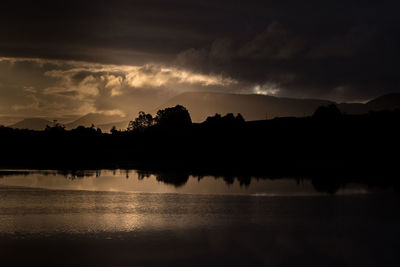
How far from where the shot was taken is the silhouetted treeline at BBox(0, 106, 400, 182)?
132438 millimetres

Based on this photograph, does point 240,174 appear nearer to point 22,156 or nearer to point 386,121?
point 386,121

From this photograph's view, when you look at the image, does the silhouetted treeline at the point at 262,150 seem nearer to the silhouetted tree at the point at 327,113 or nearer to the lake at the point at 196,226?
the silhouetted tree at the point at 327,113

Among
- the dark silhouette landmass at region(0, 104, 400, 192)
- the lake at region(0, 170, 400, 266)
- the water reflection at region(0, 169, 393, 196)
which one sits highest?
the dark silhouette landmass at region(0, 104, 400, 192)

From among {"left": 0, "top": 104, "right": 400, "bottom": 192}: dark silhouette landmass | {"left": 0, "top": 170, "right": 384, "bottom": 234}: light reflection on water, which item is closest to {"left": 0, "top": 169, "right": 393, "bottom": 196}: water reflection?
{"left": 0, "top": 170, "right": 384, "bottom": 234}: light reflection on water

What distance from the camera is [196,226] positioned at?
151 feet

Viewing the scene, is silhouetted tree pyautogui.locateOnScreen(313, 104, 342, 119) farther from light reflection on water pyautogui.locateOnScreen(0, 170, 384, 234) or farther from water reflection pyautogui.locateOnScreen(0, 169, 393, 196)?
light reflection on water pyautogui.locateOnScreen(0, 170, 384, 234)

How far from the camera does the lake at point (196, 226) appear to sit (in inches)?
1387

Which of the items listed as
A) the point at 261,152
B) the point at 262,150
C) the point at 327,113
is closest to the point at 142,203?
the point at 261,152

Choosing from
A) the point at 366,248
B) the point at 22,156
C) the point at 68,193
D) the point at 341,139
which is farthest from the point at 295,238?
the point at 22,156

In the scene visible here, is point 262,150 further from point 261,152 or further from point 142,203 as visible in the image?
point 142,203

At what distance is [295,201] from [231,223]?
20340mm

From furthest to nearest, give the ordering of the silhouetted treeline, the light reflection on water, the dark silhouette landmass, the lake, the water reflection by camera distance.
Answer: the silhouetted treeline → the dark silhouette landmass → the water reflection → the light reflection on water → the lake

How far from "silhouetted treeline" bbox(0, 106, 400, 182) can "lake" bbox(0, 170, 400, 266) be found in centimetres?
4606

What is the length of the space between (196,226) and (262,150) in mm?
120466
